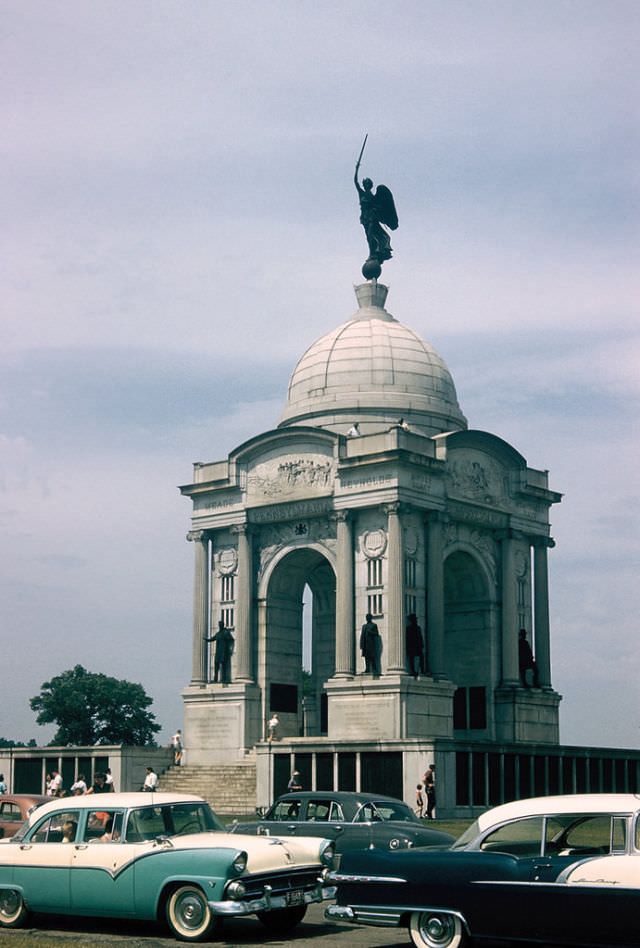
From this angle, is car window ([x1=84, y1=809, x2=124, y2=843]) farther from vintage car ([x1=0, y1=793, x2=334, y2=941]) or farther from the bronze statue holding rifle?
the bronze statue holding rifle

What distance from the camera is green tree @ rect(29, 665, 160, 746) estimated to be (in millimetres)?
101562

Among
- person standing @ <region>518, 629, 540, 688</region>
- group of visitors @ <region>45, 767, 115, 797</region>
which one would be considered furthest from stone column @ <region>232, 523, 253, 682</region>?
person standing @ <region>518, 629, 540, 688</region>

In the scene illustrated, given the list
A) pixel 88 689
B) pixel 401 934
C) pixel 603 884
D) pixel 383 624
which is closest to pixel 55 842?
pixel 401 934

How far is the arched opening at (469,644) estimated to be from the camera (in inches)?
2131

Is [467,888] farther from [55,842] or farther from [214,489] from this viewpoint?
[214,489]

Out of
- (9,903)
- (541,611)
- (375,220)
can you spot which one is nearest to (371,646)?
(541,611)

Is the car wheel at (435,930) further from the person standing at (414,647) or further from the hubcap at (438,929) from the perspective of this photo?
the person standing at (414,647)

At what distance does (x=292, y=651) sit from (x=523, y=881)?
133 ft

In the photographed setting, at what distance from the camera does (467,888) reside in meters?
15.5

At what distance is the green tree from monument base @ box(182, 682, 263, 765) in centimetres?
4987

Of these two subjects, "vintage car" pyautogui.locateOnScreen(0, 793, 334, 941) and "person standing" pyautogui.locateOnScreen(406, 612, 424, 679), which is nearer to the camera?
"vintage car" pyautogui.locateOnScreen(0, 793, 334, 941)

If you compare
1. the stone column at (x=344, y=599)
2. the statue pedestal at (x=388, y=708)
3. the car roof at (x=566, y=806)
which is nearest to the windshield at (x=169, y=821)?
the car roof at (x=566, y=806)

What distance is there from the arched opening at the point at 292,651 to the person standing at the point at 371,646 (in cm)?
504

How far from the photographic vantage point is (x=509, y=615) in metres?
54.4
